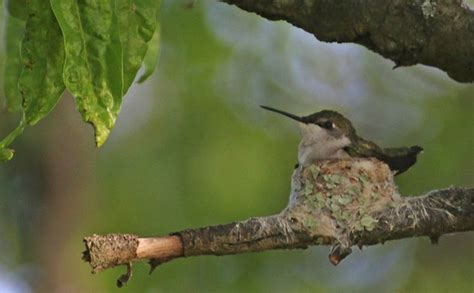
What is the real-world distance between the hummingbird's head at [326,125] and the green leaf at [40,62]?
3.57m

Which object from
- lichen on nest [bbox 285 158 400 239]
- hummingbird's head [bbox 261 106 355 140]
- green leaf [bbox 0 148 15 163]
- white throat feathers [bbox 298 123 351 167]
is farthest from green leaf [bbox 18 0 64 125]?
hummingbird's head [bbox 261 106 355 140]

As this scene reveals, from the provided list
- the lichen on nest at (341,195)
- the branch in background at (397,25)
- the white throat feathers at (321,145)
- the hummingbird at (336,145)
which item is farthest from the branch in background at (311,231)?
the white throat feathers at (321,145)

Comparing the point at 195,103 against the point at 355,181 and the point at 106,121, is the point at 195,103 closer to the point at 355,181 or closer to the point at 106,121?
the point at 355,181

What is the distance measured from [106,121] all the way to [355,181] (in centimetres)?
323

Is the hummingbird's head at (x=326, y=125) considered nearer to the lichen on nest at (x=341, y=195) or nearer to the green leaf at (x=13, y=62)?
the lichen on nest at (x=341, y=195)

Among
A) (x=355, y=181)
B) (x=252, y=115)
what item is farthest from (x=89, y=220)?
(x=355, y=181)

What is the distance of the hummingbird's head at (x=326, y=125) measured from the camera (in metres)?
6.72

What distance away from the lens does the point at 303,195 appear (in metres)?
5.54

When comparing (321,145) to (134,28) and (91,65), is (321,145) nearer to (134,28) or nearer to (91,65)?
(134,28)

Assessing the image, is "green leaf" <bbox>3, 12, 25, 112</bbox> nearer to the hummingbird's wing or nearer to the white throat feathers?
the hummingbird's wing

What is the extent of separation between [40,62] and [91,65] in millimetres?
257

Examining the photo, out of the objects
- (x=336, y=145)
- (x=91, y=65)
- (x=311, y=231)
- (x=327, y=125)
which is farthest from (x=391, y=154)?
(x=91, y=65)

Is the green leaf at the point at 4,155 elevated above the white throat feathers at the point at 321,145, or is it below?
above

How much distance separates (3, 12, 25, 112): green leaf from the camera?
3.46m
